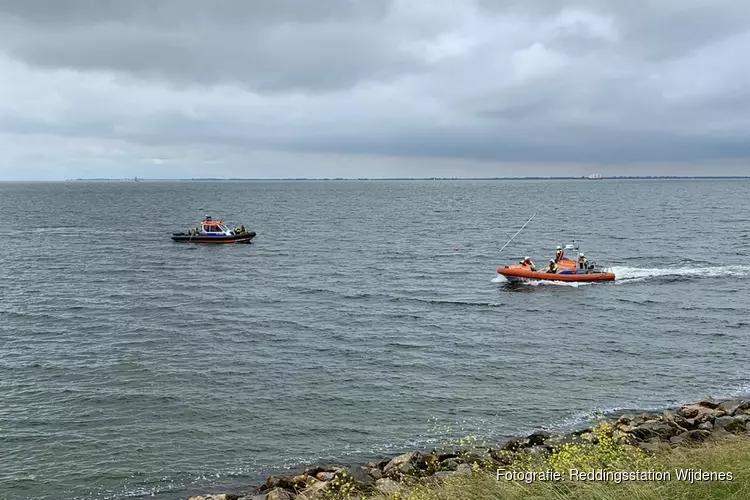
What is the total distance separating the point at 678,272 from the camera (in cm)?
4366

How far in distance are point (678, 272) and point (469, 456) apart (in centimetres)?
3455

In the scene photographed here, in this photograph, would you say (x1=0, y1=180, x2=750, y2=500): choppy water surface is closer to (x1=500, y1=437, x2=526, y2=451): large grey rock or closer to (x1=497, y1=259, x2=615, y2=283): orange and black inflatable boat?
(x1=497, y1=259, x2=615, y2=283): orange and black inflatable boat

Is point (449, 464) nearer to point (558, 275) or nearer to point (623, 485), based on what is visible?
point (623, 485)

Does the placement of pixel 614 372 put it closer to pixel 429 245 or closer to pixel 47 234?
pixel 429 245

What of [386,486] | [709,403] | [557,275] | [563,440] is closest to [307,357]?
[563,440]

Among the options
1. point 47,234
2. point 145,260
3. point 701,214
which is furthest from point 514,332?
point 701,214

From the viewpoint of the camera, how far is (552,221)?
9562 cm

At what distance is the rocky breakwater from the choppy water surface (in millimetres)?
1481

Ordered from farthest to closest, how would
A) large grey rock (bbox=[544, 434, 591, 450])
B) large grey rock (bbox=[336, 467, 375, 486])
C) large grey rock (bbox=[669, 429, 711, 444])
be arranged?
large grey rock (bbox=[544, 434, 591, 450])
large grey rock (bbox=[669, 429, 711, 444])
large grey rock (bbox=[336, 467, 375, 486])

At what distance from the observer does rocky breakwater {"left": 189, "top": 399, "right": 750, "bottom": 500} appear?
1313 centimetres

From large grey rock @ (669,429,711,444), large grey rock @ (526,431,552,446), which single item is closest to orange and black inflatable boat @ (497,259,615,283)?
large grey rock @ (526,431,552,446)

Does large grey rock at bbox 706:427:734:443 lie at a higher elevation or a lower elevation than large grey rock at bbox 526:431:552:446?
higher

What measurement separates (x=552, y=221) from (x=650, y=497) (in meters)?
91.3

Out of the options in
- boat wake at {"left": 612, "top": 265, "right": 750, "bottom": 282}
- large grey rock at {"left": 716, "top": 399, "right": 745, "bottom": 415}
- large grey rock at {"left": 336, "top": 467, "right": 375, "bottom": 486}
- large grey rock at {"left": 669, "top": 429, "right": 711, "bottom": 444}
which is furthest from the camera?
boat wake at {"left": 612, "top": 265, "right": 750, "bottom": 282}
